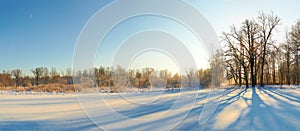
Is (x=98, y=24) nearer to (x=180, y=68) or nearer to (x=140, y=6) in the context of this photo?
(x=140, y=6)

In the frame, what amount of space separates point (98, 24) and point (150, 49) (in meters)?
2.41

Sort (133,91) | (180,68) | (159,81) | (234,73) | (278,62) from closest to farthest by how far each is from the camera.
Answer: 1. (180,68)
2. (159,81)
3. (133,91)
4. (234,73)
5. (278,62)

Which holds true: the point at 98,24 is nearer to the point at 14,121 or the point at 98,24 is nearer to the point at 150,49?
the point at 150,49

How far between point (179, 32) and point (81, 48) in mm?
2519

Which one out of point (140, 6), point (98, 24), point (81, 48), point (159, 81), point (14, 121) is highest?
point (140, 6)

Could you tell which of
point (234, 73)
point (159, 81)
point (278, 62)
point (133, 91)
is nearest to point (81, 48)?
point (159, 81)

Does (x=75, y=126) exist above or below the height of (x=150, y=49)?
below

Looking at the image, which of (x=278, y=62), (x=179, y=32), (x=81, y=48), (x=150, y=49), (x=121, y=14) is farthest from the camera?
(x=278, y=62)

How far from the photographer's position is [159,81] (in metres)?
10.4

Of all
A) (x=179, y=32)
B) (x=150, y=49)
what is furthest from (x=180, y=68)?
(x=179, y=32)

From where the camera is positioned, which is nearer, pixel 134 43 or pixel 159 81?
pixel 134 43

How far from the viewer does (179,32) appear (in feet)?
19.8

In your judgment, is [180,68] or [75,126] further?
[180,68]

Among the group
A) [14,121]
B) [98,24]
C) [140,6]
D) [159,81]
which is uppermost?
[140,6]
